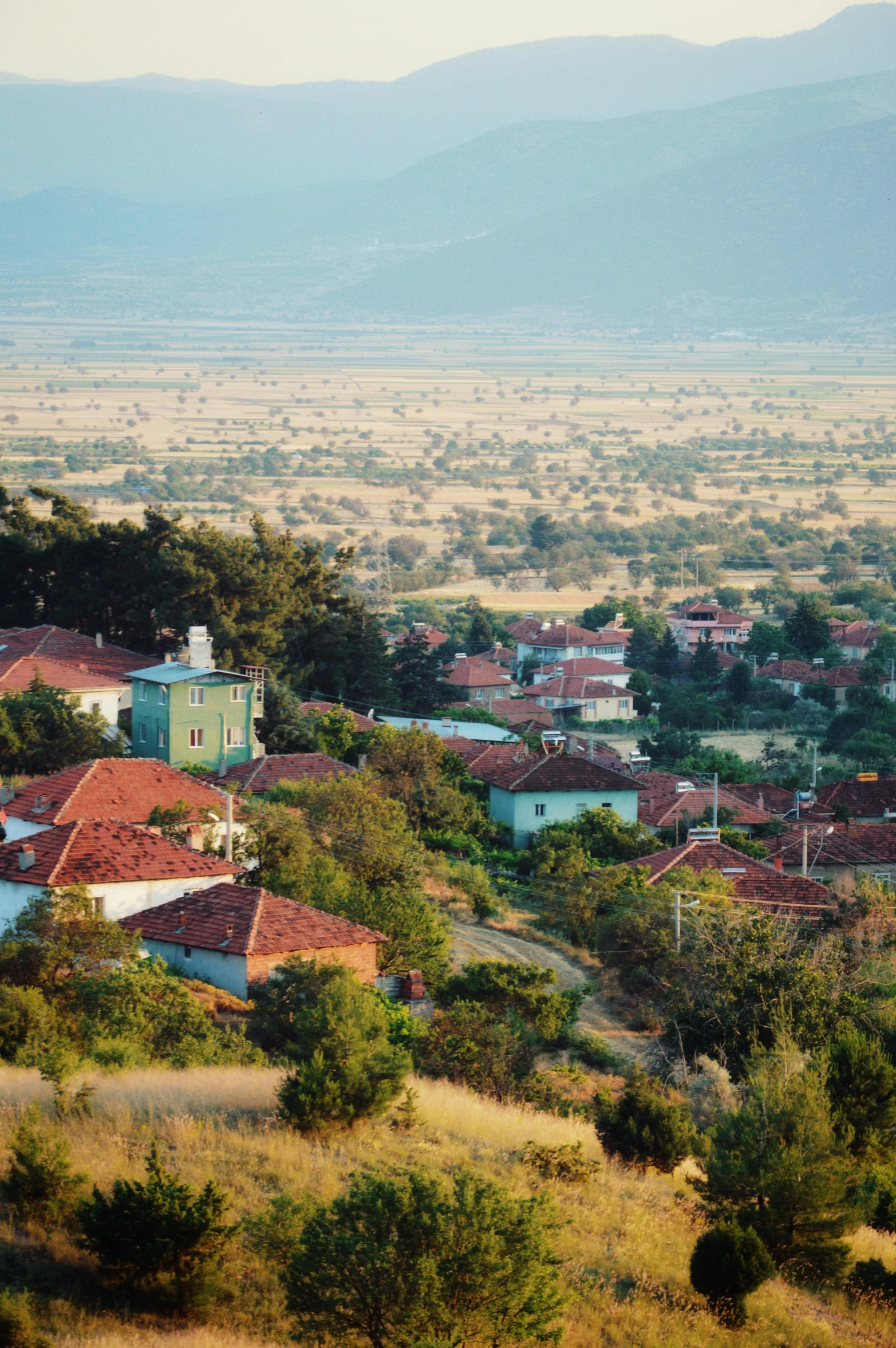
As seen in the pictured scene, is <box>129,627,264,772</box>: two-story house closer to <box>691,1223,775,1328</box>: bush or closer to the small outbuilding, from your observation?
the small outbuilding

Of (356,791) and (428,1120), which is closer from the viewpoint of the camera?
(428,1120)

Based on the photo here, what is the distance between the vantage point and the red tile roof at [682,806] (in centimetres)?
4100

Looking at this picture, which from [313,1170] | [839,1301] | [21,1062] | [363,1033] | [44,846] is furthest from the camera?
[44,846]

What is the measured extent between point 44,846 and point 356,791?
698 centimetres

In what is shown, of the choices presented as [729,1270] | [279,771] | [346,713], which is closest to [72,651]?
[346,713]

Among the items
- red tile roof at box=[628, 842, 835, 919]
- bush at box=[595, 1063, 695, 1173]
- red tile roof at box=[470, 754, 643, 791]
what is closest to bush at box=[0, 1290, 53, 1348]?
bush at box=[595, 1063, 695, 1173]

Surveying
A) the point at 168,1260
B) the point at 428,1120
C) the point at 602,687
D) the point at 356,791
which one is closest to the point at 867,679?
the point at 602,687

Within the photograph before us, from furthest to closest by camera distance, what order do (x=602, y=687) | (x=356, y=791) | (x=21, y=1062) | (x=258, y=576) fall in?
(x=602, y=687) → (x=258, y=576) → (x=356, y=791) → (x=21, y=1062)

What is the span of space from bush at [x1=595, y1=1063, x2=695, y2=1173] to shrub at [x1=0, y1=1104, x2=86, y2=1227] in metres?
6.16

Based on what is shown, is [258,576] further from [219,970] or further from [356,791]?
[219,970]

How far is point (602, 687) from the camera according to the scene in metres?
66.0

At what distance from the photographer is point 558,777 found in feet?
132

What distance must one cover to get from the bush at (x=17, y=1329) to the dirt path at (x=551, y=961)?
585 inches

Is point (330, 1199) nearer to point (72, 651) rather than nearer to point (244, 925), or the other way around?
point (244, 925)
